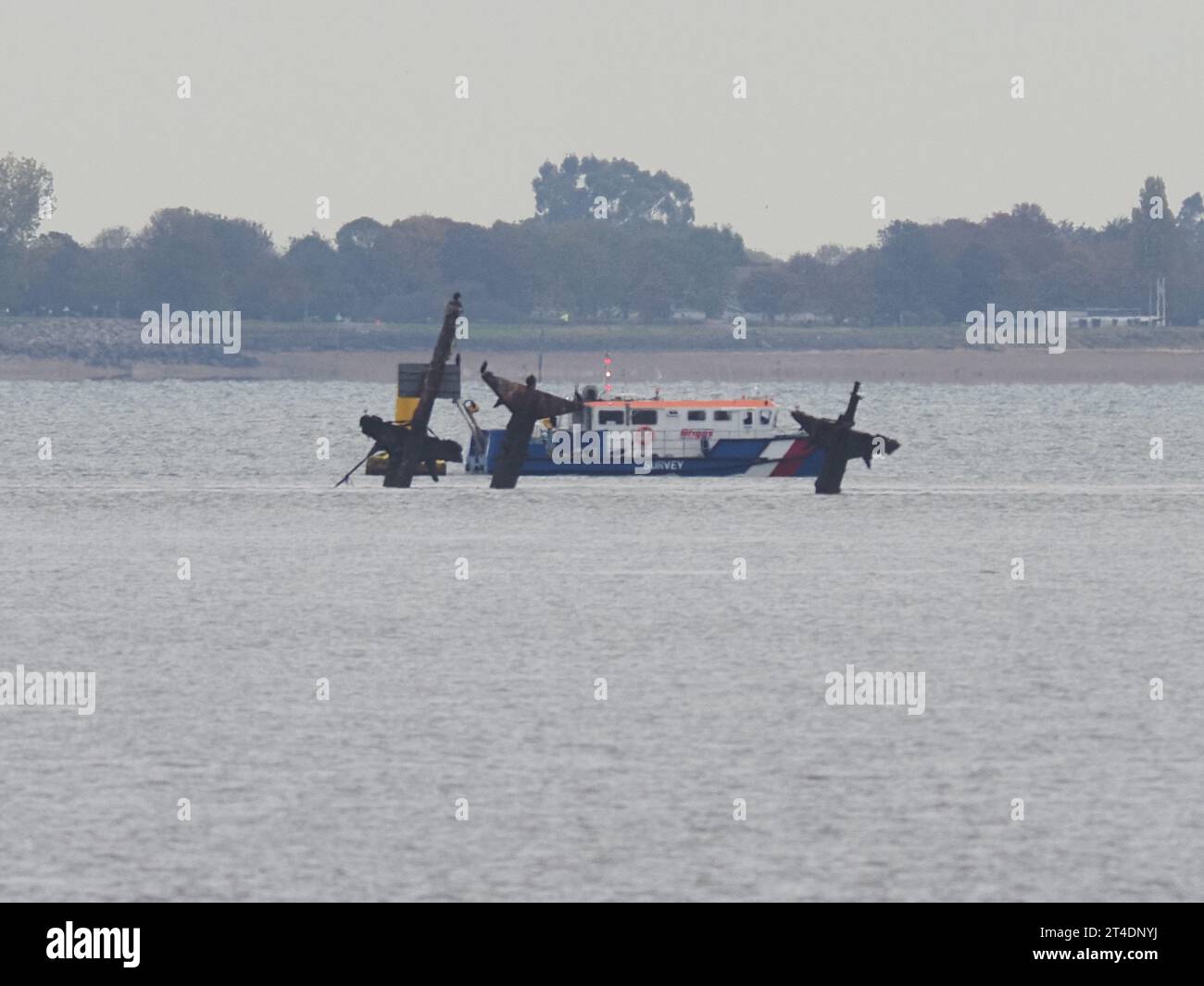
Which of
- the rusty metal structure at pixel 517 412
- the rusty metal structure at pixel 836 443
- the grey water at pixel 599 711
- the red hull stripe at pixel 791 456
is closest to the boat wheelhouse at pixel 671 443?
the red hull stripe at pixel 791 456

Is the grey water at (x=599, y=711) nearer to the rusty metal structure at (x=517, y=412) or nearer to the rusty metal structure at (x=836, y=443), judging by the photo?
the rusty metal structure at (x=517, y=412)

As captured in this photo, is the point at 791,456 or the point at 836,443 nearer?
the point at 836,443

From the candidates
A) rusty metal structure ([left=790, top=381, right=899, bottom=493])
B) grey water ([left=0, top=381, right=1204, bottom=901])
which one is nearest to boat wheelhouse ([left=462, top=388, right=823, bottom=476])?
rusty metal structure ([left=790, top=381, right=899, bottom=493])

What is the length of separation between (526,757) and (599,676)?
620 cm

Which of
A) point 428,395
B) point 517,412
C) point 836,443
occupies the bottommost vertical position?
point 836,443

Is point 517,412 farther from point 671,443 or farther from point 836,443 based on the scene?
point 836,443

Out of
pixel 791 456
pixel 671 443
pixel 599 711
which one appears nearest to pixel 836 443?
pixel 791 456

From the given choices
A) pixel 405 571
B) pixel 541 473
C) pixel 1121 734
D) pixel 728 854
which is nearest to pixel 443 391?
pixel 541 473

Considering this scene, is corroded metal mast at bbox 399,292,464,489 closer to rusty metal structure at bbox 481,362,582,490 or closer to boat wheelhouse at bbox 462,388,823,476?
rusty metal structure at bbox 481,362,582,490

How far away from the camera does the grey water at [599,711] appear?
70.1 ft

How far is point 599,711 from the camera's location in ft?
96.0
